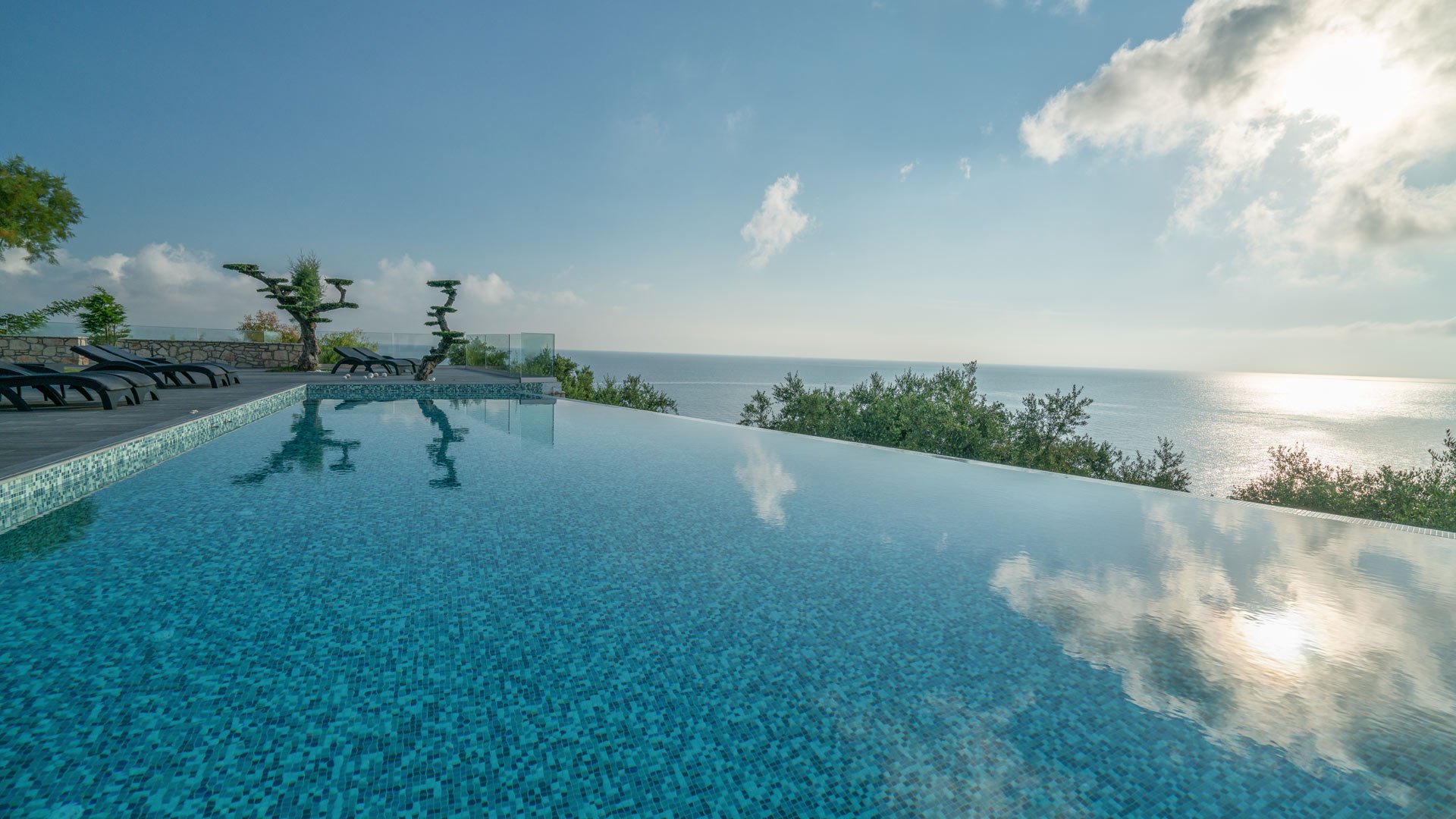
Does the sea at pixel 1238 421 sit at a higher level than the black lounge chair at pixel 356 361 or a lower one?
lower

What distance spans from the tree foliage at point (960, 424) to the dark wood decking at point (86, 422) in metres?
9.74

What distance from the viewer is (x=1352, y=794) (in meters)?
1.80

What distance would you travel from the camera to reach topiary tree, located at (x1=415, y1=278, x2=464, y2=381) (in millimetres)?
14281

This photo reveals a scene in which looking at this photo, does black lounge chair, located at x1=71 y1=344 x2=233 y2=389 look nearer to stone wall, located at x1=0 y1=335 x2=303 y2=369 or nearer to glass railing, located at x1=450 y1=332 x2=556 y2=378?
glass railing, located at x1=450 y1=332 x2=556 y2=378

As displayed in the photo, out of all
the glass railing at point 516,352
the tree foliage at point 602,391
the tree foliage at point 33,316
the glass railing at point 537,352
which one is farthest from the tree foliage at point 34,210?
the tree foliage at point 602,391

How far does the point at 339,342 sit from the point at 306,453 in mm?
17305

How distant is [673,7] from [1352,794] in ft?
68.3

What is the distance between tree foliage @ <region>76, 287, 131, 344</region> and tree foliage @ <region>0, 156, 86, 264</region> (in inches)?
125

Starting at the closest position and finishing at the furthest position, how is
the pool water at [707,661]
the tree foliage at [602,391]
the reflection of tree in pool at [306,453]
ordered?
1. the pool water at [707,661]
2. the reflection of tree in pool at [306,453]
3. the tree foliage at [602,391]

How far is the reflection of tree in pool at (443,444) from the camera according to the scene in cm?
573

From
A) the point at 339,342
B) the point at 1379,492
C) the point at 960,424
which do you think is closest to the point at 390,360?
the point at 339,342

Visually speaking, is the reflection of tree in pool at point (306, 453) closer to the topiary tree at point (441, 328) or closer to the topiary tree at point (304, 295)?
the topiary tree at point (441, 328)

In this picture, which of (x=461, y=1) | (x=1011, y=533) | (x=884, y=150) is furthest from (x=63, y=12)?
(x=1011, y=533)

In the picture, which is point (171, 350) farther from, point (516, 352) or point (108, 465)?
point (108, 465)
